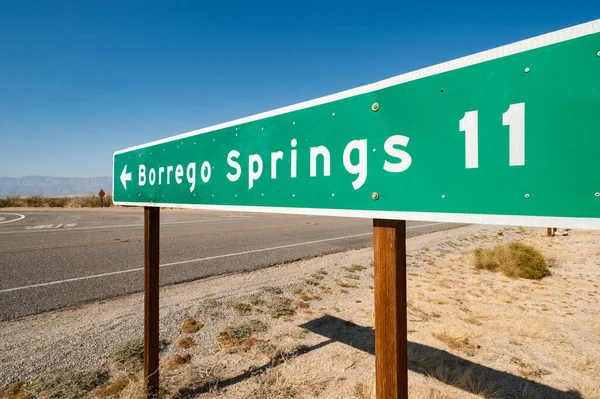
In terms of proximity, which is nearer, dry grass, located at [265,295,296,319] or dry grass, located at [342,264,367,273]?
dry grass, located at [265,295,296,319]

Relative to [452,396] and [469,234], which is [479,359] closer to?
[452,396]

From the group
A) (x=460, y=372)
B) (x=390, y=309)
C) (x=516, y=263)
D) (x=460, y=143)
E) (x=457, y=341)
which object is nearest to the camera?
(x=460, y=143)

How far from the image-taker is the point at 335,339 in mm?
3896

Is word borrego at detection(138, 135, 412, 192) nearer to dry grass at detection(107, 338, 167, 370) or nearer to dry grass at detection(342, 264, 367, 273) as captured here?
dry grass at detection(107, 338, 167, 370)

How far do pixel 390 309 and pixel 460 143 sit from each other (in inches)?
27.7

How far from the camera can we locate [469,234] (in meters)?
14.2

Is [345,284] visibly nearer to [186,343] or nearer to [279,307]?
[279,307]

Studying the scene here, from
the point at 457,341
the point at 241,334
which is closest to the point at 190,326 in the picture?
the point at 241,334

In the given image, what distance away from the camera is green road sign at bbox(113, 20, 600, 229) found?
0.93m

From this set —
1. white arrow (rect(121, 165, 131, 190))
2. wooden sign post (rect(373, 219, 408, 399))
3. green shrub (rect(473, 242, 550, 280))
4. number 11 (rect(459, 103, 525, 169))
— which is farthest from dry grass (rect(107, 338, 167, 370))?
green shrub (rect(473, 242, 550, 280))

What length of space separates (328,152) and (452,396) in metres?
2.60

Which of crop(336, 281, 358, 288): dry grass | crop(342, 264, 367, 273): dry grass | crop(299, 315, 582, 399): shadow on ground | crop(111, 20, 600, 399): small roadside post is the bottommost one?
crop(299, 315, 582, 399): shadow on ground

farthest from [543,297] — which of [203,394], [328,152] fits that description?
[328,152]

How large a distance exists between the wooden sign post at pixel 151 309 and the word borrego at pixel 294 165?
417 millimetres
